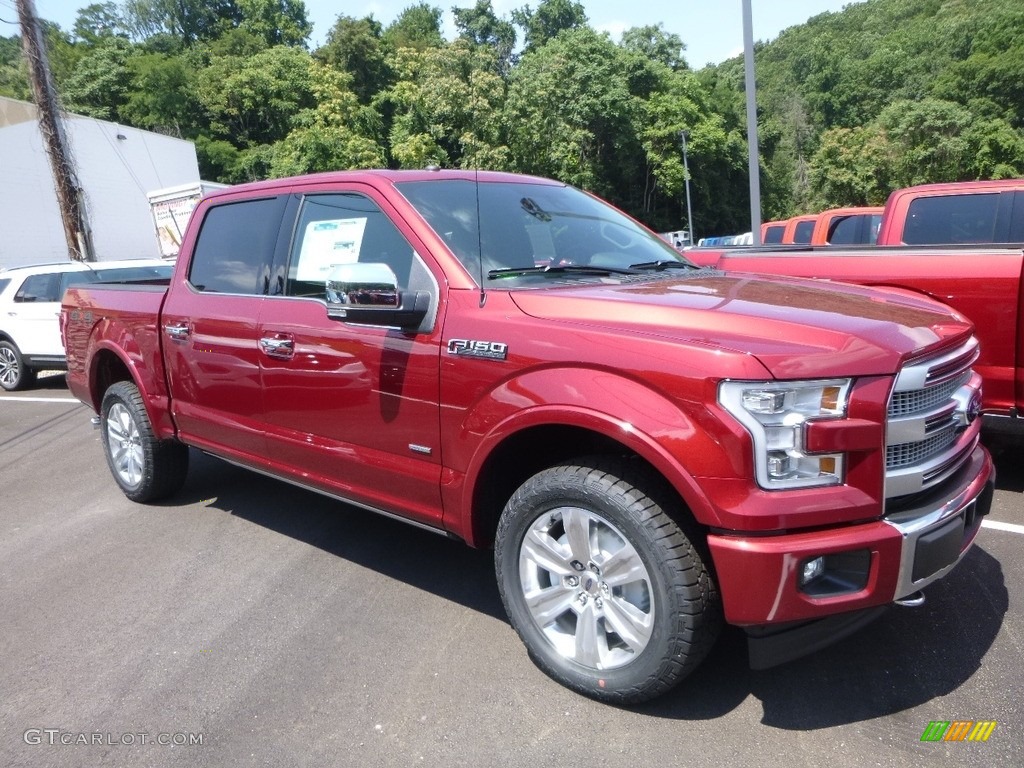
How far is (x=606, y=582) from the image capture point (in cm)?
279

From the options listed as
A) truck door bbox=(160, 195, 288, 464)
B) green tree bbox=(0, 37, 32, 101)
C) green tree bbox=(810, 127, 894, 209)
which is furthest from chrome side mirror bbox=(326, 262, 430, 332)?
green tree bbox=(0, 37, 32, 101)

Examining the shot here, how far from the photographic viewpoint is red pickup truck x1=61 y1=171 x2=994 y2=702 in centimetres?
242

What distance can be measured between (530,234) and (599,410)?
4.29 ft

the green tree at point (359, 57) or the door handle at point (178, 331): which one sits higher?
the green tree at point (359, 57)

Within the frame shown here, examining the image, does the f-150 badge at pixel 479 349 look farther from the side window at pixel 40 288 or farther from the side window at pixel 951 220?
the side window at pixel 40 288

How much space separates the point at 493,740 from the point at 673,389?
135 cm

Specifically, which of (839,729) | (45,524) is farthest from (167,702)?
(45,524)

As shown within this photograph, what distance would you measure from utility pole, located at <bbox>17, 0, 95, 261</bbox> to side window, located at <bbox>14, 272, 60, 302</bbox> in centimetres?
533

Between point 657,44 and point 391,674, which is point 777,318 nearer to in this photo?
point 391,674

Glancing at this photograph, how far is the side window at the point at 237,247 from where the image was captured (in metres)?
4.20

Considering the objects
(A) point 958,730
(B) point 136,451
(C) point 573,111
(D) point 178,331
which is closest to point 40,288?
(B) point 136,451

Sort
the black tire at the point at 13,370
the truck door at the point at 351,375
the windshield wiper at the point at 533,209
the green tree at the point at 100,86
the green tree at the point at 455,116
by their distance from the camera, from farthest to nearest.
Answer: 1. the green tree at the point at 100,86
2. the green tree at the point at 455,116
3. the black tire at the point at 13,370
4. the windshield wiper at the point at 533,209
5. the truck door at the point at 351,375

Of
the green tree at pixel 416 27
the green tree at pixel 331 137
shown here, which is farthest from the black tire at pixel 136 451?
the green tree at pixel 416 27

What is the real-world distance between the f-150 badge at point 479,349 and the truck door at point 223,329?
4.57 ft
